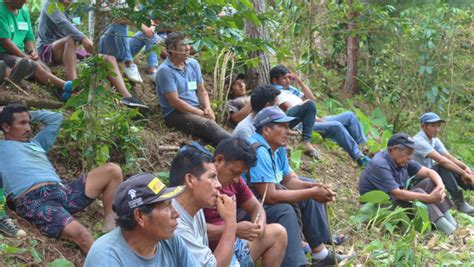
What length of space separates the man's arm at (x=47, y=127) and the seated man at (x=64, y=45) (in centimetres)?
117

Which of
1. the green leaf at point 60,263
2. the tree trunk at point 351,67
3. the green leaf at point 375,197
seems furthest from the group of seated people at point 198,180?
the tree trunk at point 351,67

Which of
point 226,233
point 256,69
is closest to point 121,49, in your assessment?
point 256,69

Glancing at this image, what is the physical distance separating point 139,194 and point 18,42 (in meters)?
4.25

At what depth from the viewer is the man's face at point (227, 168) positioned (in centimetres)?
437

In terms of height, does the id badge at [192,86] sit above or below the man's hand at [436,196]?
above

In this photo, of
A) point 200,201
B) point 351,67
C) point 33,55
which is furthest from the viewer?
point 351,67

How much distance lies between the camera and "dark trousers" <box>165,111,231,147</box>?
22.0ft

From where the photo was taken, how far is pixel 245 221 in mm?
4363

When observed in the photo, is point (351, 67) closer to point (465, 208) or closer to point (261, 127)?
point (465, 208)

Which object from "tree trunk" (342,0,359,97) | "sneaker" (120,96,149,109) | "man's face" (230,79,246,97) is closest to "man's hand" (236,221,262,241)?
"sneaker" (120,96,149,109)

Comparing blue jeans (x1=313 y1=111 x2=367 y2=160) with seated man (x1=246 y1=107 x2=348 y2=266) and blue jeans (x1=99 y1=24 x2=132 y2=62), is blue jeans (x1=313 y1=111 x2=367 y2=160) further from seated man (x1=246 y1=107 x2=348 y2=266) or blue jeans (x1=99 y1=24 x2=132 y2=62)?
seated man (x1=246 y1=107 x2=348 y2=266)

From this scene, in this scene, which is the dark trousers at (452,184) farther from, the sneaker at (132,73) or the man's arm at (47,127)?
the man's arm at (47,127)

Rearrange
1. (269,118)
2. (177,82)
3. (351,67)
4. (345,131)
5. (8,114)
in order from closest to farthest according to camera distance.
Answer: (8,114)
(269,118)
(177,82)
(345,131)
(351,67)

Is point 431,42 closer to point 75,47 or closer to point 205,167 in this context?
point 75,47
